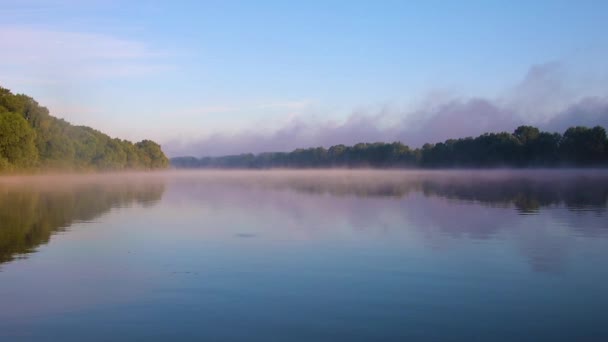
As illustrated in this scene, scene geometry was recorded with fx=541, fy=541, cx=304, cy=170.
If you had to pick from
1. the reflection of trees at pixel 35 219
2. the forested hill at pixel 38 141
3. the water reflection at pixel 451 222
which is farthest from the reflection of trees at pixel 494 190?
the forested hill at pixel 38 141

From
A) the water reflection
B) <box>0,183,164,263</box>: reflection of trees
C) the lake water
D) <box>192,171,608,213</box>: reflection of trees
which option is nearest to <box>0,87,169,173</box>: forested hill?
<box>192,171,608,213</box>: reflection of trees

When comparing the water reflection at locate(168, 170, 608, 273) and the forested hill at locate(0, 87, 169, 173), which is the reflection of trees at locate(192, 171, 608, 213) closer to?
the water reflection at locate(168, 170, 608, 273)

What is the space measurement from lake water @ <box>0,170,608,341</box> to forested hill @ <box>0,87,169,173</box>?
2783 inches

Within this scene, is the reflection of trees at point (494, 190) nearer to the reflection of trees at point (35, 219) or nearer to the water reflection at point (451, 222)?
the water reflection at point (451, 222)

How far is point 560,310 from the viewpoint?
38.2ft

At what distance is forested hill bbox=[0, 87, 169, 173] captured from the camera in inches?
3529

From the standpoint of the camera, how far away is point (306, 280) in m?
14.7

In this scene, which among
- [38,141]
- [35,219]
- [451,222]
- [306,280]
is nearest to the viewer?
[306,280]

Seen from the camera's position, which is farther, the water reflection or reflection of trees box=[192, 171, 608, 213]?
reflection of trees box=[192, 171, 608, 213]

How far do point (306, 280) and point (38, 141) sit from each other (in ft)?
342

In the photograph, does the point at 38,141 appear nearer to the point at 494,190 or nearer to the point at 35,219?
the point at 35,219

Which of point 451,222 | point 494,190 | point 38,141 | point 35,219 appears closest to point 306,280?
point 451,222

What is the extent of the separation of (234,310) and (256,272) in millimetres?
3879

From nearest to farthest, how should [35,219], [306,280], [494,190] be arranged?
1. [306,280]
2. [35,219]
3. [494,190]
